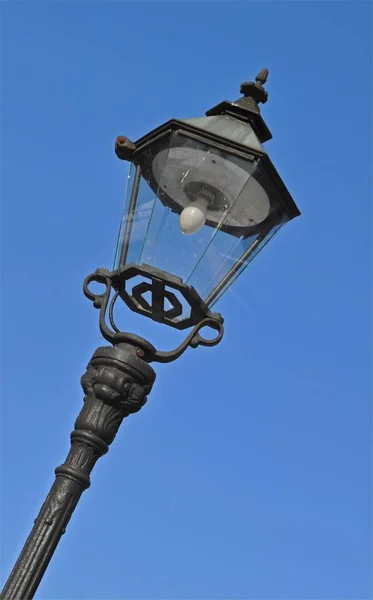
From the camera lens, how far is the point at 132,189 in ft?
15.5

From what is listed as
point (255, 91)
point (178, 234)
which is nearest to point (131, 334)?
point (178, 234)

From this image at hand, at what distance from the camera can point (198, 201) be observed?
4.66 meters

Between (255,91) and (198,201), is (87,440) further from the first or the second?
(255,91)

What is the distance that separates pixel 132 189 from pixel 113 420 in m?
1.17

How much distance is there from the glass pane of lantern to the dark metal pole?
521mm

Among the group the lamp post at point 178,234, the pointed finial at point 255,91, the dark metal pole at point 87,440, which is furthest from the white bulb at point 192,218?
the pointed finial at point 255,91

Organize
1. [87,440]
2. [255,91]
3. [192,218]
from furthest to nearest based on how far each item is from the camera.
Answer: [255,91] → [192,218] → [87,440]

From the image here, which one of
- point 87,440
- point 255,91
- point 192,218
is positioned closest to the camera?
point 87,440

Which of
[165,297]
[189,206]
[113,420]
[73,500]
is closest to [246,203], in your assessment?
[189,206]

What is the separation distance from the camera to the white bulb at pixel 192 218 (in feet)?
15.0

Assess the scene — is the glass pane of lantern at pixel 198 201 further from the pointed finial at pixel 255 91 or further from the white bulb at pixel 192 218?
the pointed finial at pixel 255 91

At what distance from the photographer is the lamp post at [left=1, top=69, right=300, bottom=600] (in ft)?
14.3

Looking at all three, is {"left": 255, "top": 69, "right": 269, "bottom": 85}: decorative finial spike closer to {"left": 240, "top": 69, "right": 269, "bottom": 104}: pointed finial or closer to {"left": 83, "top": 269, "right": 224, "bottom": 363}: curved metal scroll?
{"left": 240, "top": 69, "right": 269, "bottom": 104}: pointed finial

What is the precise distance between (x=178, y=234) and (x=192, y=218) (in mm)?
101
